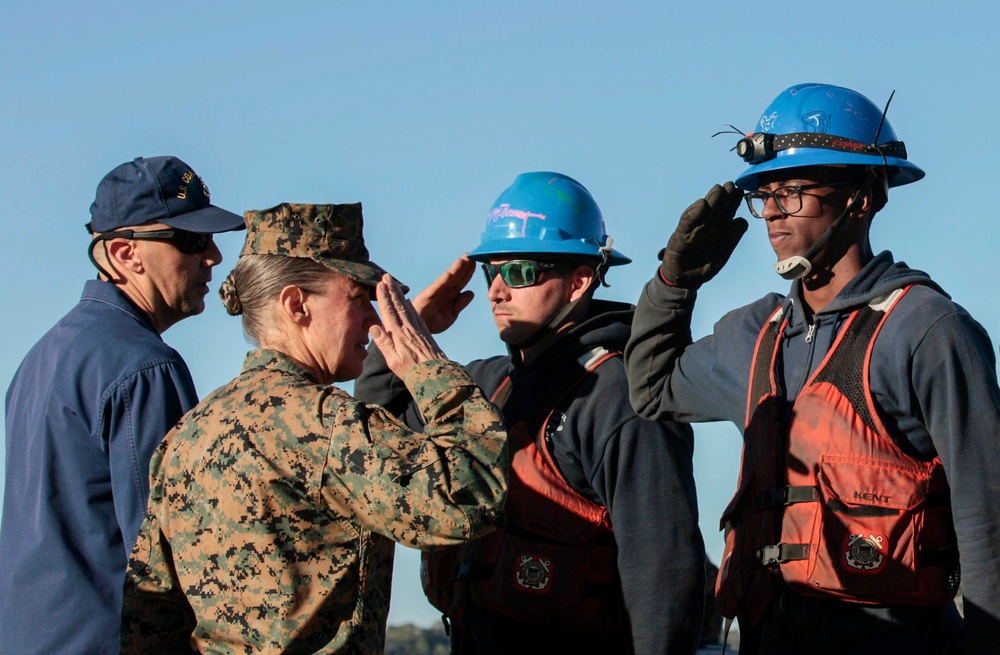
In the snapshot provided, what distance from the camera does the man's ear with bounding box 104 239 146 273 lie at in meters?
5.86

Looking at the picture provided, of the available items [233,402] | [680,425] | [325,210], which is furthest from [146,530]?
[680,425]

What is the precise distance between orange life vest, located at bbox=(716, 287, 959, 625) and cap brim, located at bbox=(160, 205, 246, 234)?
227 cm

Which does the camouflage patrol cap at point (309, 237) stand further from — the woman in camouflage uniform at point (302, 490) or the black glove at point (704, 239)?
the black glove at point (704, 239)

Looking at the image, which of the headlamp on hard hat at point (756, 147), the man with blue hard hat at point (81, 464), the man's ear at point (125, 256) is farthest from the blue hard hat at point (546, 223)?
the man with blue hard hat at point (81, 464)

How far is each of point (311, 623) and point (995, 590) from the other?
2243mm

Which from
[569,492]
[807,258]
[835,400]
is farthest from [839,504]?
[569,492]

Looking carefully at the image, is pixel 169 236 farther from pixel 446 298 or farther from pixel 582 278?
pixel 582 278

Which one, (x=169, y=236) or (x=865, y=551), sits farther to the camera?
(x=169, y=236)

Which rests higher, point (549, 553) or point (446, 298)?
point (446, 298)

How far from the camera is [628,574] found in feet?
19.3

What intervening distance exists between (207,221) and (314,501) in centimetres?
198

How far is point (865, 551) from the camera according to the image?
4922mm

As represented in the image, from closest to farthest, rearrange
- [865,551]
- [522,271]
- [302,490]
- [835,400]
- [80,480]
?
[302,490] → [865,551] → [835,400] → [80,480] → [522,271]

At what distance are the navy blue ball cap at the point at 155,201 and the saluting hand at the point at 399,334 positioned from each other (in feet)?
4.56
